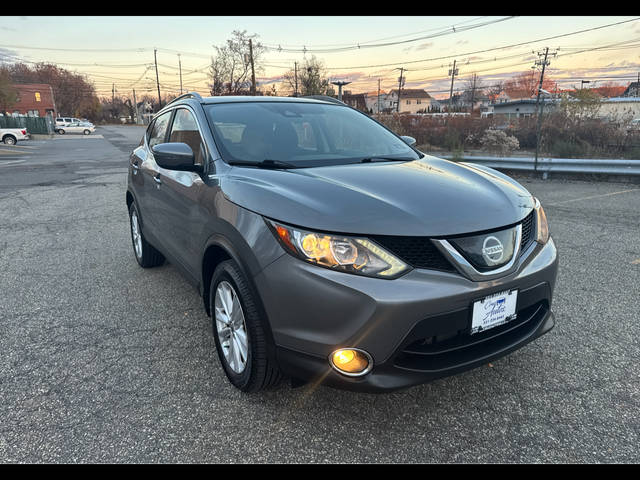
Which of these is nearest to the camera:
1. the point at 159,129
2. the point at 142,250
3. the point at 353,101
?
the point at 159,129

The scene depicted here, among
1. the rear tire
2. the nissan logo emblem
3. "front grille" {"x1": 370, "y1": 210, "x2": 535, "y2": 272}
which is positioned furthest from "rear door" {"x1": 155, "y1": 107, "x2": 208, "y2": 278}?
the nissan logo emblem

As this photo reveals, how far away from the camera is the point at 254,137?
10.0 feet

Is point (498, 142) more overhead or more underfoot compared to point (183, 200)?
more underfoot

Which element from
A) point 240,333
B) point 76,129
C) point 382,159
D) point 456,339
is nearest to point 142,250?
point 240,333

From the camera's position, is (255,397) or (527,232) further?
(255,397)

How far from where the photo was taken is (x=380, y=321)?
1902mm

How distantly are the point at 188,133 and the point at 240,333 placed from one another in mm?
1707

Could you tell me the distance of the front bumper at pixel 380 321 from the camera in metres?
1.91

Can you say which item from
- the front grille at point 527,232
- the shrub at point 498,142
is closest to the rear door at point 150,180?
the front grille at point 527,232

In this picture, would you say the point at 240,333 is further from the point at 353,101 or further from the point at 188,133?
the point at 353,101

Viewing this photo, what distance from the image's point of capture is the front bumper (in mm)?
1909

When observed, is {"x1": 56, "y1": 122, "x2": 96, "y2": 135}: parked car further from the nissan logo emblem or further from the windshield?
the nissan logo emblem

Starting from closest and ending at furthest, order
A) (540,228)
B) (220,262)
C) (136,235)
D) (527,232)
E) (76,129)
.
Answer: (527,232)
(540,228)
(220,262)
(136,235)
(76,129)

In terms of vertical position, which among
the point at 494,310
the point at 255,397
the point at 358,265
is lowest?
the point at 255,397
